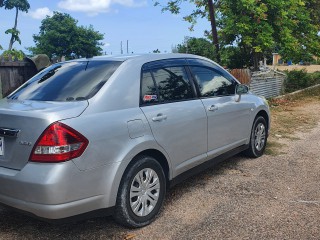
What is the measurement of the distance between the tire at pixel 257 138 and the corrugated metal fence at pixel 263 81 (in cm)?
631

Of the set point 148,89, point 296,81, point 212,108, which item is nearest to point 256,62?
point 296,81

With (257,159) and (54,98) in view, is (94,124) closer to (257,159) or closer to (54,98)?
(54,98)

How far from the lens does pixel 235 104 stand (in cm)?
490

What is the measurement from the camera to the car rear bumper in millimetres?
2762

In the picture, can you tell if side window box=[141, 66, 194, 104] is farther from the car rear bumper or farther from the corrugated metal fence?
the corrugated metal fence

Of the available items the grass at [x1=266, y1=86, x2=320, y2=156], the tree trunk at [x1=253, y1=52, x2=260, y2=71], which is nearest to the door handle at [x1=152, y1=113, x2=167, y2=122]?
the grass at [x1=266, y1=86, x2=320, y2=156]

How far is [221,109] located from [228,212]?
1.35 m

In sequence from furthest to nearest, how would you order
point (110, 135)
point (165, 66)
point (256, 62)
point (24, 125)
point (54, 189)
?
point (256, 62) < point (165, 66) < point (110, 135) < point (24, 125) < point (54, 189)

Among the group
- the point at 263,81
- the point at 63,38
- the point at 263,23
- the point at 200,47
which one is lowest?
the point at 263,81

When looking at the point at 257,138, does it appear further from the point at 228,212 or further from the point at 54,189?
the point at 54,189

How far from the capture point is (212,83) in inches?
182

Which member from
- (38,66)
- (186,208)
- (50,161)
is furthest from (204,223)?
(38,66)

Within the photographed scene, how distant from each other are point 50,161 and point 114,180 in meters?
0.58

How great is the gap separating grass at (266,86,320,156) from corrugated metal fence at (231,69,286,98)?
0.51 metres
